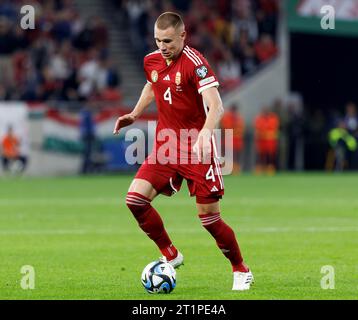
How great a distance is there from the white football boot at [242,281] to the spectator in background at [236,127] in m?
22.5

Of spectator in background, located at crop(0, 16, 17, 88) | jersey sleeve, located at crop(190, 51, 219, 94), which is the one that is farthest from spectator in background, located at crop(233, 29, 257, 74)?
jersey sleeve, located at crop(190, 51, 219, 94)

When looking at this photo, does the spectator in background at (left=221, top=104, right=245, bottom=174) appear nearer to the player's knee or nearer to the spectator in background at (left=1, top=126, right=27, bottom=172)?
the spectator in background at (left=1, top=126, right=27, bottom=172)

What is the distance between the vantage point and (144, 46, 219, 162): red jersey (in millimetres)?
9961

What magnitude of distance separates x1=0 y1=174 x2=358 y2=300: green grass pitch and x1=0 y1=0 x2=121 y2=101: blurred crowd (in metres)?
6.82

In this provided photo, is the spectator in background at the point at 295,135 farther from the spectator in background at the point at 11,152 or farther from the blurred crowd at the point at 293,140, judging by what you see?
the spectator in background at the point at 11,152

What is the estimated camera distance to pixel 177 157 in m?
10.2

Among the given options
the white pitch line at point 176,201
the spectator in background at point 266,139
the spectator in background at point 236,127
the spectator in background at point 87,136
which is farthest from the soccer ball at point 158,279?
the spectator in background at point 266,139

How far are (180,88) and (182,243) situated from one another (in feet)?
14.2

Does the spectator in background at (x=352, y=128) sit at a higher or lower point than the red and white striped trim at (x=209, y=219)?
lower

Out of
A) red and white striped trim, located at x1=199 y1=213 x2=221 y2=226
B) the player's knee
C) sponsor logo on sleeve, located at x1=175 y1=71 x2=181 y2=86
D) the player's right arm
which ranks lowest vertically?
red and white striped trim, located at x1=199 y1=213 x2=221 y2=226

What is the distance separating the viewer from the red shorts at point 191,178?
1000cm
